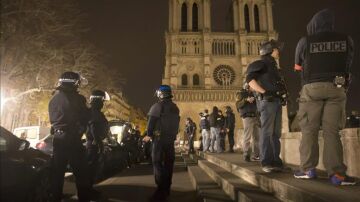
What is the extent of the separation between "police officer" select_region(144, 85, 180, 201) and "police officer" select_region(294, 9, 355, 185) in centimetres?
207

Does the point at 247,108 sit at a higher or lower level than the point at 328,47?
lower

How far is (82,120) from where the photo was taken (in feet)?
13.9

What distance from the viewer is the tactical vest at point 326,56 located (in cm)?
347

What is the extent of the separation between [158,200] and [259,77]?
2.48m

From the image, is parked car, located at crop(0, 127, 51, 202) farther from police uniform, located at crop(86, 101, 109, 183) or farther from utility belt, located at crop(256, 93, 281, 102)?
utility belt, located at crop(256, 93, 281, 102)

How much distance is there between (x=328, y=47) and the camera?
138 inches

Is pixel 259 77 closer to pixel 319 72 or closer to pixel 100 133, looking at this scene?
pixel 319 72

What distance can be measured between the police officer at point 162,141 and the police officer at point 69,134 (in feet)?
3.36

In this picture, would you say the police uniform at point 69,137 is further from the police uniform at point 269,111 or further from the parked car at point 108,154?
the parked car at point 108,154

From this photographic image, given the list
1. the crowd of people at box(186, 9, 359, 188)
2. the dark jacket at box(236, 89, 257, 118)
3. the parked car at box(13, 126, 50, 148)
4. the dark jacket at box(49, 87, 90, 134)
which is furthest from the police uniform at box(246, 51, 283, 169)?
the parked car at box(13, 126, 50, 148)

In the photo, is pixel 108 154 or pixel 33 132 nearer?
pixel 108 154

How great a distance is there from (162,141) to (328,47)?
2.79 m

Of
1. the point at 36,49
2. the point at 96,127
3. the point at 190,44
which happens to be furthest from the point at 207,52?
the point at 96,127

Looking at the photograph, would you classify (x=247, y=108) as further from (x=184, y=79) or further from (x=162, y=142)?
(x=184, y=79)
